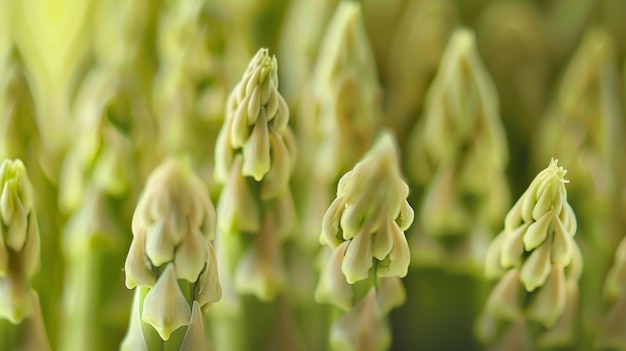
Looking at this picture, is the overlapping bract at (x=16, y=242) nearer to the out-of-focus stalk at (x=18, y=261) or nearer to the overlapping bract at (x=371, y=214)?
the out-of-focus stalk at (x=18, y=261)

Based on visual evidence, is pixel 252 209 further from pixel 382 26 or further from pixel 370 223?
pixel 382 26

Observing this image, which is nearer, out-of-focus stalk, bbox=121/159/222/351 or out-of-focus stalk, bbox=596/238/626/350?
out-of-focus stalk, bbox=121/159/222/351

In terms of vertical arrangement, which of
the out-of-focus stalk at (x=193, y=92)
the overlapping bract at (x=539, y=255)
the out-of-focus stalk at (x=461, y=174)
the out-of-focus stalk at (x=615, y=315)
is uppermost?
the out-of-focus stalk at (x=193, y=92)

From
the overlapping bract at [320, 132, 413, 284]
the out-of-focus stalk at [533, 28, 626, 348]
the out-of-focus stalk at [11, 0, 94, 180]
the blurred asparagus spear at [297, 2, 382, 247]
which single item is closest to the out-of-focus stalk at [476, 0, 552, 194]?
the out-of-focus stalk at [533, 28, 626, 348]

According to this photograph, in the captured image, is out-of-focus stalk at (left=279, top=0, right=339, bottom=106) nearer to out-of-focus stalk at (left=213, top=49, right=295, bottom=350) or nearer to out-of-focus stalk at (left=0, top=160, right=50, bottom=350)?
out-of-focus stalk at (left=213, top=49, right=295, bottom=350)

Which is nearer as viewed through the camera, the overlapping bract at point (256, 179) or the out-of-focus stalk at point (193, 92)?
the overlapping bract at point (256, 179)

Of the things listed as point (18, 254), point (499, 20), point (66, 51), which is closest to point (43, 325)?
point (18, 254)

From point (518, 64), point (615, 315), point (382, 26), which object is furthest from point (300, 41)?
point (615, 315)

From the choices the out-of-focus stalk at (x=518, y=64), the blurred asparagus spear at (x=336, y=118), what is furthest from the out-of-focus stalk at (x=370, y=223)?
the out-of-focus stalk at (x=518, y=64)
